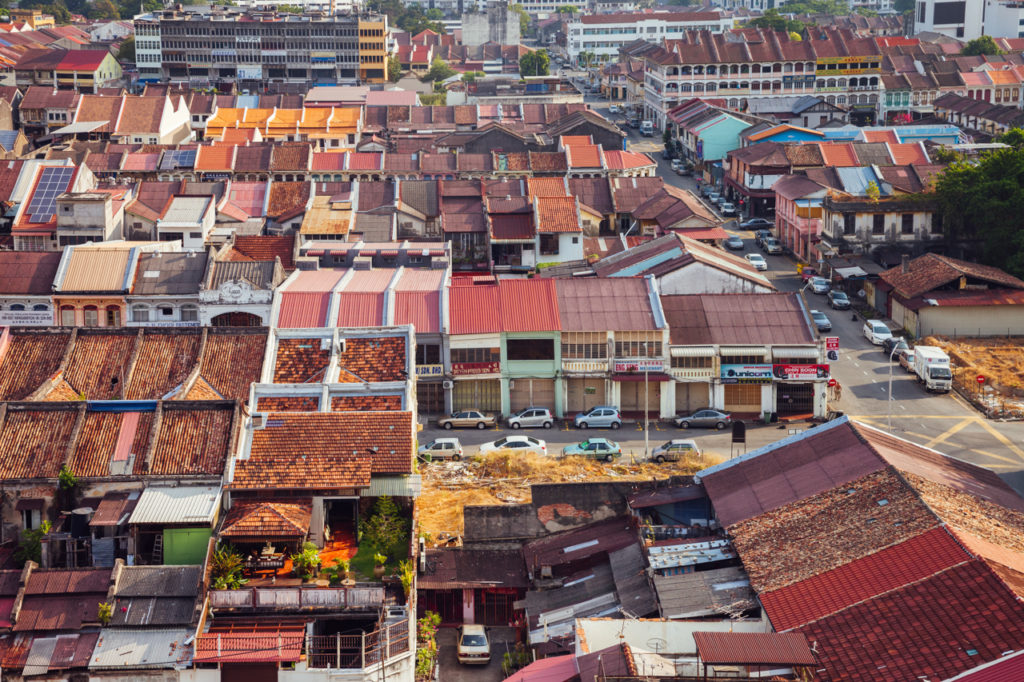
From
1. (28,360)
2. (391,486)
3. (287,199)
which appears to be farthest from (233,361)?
(287,199)

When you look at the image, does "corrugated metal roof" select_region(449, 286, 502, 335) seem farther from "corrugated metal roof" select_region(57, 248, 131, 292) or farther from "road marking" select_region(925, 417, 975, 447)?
"road marking" select_region(925, 417, 975, 447)

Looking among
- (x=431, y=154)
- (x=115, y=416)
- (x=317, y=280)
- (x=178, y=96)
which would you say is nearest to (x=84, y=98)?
(x=178, y=96)

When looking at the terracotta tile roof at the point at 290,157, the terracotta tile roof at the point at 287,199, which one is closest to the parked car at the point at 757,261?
the terracotta tile roof at the point at 287,199

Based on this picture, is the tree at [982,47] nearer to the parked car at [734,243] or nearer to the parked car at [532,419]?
the parked car at [734,243]

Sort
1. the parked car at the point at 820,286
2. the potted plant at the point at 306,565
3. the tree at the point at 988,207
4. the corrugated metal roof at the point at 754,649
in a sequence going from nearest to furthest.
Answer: the corrugated metal roof at the point at 754,649 → the potted plant at the point at 306,565 → the tree at the point at 988,207 → the parked car at the point at 820,286

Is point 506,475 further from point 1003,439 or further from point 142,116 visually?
point 142,116

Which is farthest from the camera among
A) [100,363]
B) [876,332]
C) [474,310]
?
[876,332]

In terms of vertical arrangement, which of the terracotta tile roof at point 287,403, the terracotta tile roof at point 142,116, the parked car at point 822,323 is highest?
the terracotta tile roof at point 142,116
